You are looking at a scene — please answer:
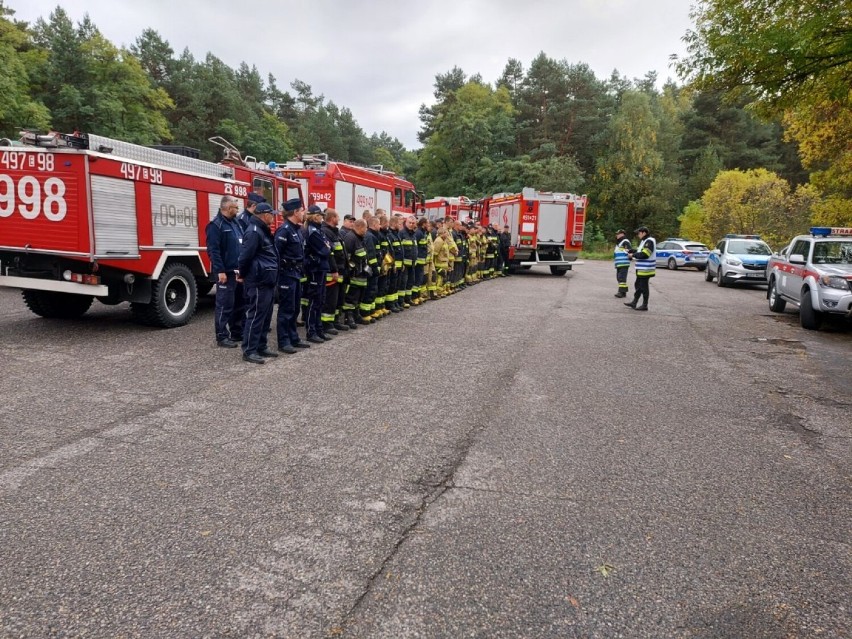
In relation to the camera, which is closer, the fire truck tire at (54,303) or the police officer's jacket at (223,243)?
the police officer's jacket at (223,243)

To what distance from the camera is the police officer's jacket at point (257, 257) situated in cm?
660

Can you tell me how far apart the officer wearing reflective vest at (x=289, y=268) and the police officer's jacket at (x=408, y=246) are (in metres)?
3.69

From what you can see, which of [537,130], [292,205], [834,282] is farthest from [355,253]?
[537,130]

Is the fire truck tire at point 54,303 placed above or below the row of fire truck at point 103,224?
below

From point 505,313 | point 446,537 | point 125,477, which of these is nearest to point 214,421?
point 125,477

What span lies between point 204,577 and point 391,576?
0.86 metres

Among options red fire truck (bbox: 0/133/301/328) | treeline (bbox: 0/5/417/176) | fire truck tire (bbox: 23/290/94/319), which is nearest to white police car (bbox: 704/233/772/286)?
red fire truck (bbox: 0/133/301/328)

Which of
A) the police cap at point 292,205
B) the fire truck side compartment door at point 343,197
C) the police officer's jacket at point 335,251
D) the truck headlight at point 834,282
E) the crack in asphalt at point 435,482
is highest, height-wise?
the fire truck side compartment door at point 343,197

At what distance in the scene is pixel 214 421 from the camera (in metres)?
4.68

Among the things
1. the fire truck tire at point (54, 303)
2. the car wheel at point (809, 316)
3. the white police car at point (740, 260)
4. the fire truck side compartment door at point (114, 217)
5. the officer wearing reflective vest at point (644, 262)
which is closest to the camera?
the fire truck side compartment door at point (114, 217)

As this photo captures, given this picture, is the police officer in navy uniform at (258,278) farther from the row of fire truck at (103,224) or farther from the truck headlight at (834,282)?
the truck headlight at (834,282)

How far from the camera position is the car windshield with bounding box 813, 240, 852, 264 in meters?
10.6

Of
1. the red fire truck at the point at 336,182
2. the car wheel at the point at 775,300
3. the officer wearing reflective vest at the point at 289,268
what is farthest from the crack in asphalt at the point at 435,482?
the car wheel at the point at 775,300

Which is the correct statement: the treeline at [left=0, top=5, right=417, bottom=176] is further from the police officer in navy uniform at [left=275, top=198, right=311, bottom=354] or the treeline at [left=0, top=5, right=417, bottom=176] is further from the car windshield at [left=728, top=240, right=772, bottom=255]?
the car windshield at [left=728, top=240, right=772, bottom=255]
